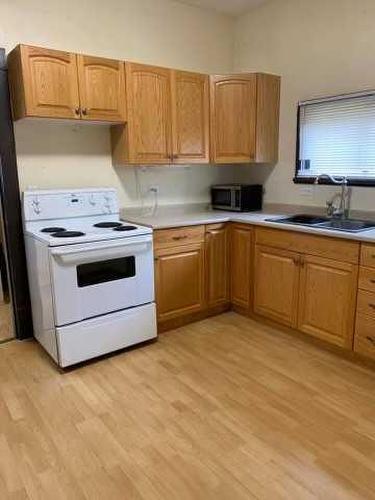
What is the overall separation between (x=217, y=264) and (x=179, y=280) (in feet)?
1.32

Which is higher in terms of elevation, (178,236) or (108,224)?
(108,224)

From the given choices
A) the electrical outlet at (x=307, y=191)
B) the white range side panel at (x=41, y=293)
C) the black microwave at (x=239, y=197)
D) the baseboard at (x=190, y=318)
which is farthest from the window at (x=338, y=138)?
the white range side panel at (x=41, y=293)

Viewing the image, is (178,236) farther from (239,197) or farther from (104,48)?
(104,48)

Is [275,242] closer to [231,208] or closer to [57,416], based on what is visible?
[231,208]

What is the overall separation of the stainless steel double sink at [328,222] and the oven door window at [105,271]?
45.4 inches

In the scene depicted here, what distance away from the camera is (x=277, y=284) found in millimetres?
2910

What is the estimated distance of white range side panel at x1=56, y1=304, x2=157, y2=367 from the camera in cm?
240

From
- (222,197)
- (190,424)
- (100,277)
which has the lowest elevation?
(190,424)

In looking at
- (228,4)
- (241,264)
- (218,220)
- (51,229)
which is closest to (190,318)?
(241,264)

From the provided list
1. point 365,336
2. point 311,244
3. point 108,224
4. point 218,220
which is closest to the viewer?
point 365,336

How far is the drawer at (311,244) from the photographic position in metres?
2.38

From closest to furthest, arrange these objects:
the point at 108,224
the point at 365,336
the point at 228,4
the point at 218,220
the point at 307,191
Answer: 1. the point at 365,336
2. the point at 108,224
3. the point at 218,220
4. the point at 307,191
5. the point at 228,4

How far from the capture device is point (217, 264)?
3209 millimetres

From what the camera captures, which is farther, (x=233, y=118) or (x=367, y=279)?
(x=233, y=118)
